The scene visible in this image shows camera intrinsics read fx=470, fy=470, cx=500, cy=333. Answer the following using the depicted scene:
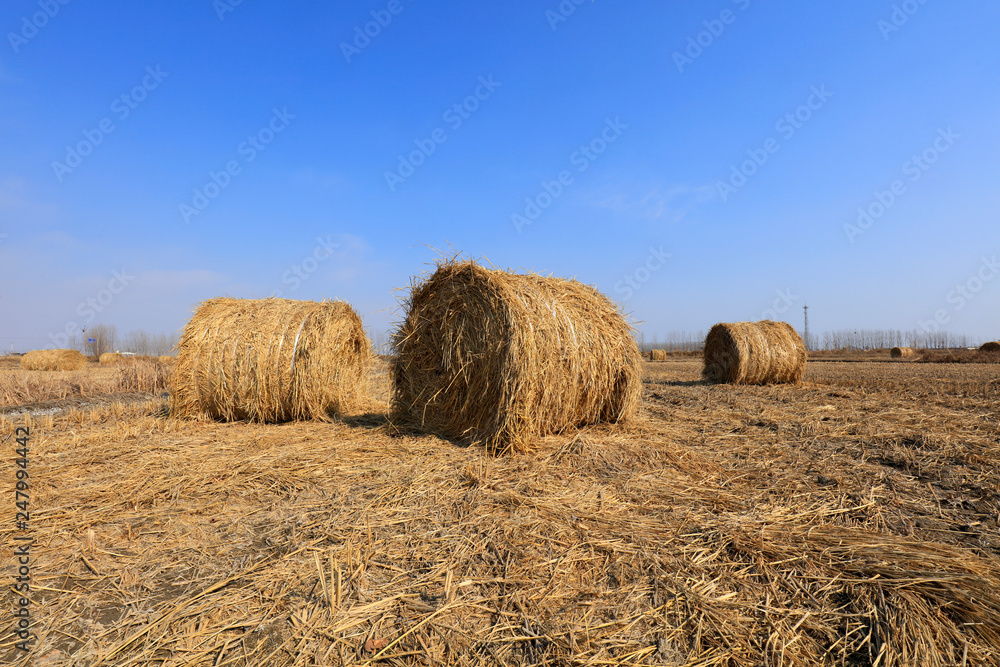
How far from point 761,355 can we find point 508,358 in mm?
10361

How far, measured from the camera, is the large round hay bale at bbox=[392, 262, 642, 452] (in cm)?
520

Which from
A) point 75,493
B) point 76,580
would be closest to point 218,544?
point 76,580

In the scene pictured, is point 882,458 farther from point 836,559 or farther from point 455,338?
point 455,338

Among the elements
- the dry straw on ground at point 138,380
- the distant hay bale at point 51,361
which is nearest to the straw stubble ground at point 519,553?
the dry straw on ground at point 138,380

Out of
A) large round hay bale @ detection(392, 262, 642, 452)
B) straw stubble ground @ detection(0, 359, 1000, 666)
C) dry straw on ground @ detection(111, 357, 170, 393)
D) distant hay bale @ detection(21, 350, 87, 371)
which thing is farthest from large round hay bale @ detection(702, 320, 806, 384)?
distant hay bale @ detection(21, 350, 87, 371)

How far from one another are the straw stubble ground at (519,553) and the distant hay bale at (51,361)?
23.6 meters

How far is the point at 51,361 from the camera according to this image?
73.8 feet

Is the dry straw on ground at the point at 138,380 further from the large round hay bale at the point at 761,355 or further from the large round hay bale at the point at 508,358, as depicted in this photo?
the large round hay bale at the point at 761,355

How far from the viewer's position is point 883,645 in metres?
1.98

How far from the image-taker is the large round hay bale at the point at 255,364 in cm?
702

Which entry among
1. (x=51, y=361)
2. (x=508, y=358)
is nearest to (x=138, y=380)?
(x=508, y=358)

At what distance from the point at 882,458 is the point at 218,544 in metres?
6.05

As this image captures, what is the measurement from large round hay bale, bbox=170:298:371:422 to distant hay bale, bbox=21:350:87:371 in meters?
22.3

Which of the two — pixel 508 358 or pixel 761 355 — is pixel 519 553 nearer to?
pixel 508 358
